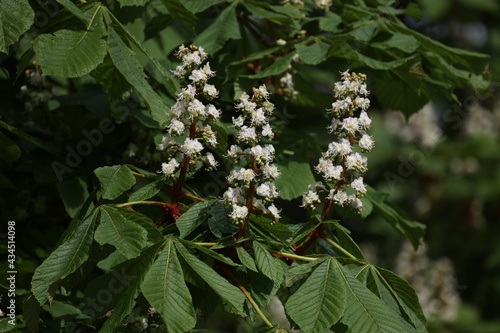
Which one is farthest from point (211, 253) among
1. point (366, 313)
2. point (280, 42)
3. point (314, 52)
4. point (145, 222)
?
point (280, 42)

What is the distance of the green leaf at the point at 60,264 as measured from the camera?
160cm

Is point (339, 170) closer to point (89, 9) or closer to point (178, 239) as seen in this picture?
point (178, 239)

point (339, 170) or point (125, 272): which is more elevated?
point (125, 272)

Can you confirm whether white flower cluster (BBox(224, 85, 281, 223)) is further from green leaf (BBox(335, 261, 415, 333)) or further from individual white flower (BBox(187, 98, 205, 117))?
green leaf (BBox(335, 261, 415, 333))

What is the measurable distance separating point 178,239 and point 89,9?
0.76 meters

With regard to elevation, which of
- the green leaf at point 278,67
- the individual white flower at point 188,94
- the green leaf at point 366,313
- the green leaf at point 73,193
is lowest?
the green leaf at point 366,313

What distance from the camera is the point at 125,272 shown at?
172cm

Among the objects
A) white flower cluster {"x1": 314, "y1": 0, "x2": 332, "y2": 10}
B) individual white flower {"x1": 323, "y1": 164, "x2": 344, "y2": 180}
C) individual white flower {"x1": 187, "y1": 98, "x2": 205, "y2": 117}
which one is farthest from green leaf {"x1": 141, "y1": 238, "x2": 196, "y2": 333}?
white flower cluster {"x1": 314, "y1": 0, "x2": 332, "y2": 10}

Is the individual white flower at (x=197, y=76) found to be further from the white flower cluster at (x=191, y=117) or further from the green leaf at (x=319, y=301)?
the green leaf at (x=319, y=301)

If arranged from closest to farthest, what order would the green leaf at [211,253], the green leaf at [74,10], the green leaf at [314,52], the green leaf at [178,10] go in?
the green leaf at [211,253]
the green leaf at [74,10]
the green leaf at [178,10]
the green leaf at [314,52]

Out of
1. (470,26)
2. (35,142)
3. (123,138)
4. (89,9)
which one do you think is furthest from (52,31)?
(470,26)

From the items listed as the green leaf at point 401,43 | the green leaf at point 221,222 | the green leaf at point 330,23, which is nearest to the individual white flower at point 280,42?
the green leaf at point 330,23

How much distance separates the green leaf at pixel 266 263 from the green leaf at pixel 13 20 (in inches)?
33.0

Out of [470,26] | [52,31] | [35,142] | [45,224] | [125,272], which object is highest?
[52,31]
